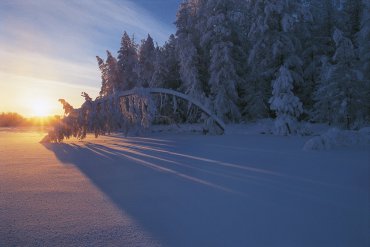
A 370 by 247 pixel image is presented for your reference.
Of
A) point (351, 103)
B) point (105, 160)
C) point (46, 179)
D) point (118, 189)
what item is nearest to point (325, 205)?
point (118, 189)

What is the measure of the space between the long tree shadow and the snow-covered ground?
1 cm

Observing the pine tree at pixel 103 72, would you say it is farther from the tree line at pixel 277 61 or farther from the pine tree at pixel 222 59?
the pine tree at pixel 222 59

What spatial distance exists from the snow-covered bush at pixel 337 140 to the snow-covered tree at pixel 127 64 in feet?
101

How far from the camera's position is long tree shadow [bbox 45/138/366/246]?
298 centimetres

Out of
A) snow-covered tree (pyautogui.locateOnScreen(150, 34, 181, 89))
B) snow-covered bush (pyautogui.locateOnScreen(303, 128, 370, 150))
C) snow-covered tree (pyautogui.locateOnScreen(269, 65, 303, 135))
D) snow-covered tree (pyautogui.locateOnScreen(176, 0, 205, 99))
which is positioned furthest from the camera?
snow-covered tree (pyautogui.locateOnScreen(150, 34, 181, 89))

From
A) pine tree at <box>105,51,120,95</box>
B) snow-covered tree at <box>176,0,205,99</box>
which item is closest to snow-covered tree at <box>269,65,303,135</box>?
snow-covered tree at <box>176,0,205,99</box>

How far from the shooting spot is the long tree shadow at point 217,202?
9.77 feet

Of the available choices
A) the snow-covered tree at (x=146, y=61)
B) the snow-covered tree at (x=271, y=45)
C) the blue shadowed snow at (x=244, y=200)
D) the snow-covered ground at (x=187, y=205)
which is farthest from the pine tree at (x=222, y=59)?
the snow-covered ground at (x=187, y=205)

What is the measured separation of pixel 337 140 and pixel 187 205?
8685 millimetres

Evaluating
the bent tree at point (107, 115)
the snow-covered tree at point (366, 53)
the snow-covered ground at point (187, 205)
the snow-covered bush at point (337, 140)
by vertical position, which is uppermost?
the snow-covered tree at point (366, 53)

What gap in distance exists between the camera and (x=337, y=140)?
35.0 ft

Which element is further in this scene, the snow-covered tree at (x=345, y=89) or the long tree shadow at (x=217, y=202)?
the snow-covered tree at (x=345, y=89)

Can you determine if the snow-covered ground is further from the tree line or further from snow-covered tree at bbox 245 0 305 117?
snow-covered tree at bbox 245 0 305 117

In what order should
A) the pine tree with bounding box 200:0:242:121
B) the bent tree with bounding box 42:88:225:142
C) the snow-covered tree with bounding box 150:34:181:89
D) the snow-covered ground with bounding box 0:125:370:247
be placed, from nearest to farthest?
the snow-covered ground with bounding box 0:125:370:247 → the bent tree with bounding box 42:88:225:142 → the pine tree with bounding box 200:0:242:121 → the snow-covered tree with bounding box 150:34:181:89
